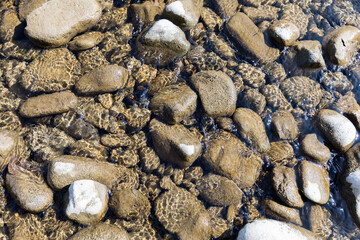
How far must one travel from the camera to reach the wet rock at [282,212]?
13.6 feet

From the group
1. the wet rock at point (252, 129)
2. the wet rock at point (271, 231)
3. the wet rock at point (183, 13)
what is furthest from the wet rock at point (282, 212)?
the wet rock at point (183, 13)

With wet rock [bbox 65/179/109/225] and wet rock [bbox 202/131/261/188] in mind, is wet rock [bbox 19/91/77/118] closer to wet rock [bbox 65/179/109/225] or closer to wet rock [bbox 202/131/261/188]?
wet rock [bbox 65/179/109/225]

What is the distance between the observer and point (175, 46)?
5.09 meters

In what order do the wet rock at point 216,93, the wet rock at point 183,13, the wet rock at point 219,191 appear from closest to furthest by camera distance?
the wet rock at point 219,191 → the wet rock at point 216,93 → the wet rock at point 183,13

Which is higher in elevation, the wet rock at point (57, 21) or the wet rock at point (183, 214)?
the wet rock at point (57, 21)

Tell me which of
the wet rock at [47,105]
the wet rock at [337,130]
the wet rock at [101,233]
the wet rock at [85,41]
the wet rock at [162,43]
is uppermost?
the wet rock at [162,43]

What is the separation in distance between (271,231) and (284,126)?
185 centimetres

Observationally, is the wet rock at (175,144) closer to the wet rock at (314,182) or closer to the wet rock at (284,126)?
the wet rock at (284,126)

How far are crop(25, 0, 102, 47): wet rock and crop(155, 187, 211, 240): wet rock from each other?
3195 mm

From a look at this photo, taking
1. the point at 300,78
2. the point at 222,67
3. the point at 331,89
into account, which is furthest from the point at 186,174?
the point at 331,89

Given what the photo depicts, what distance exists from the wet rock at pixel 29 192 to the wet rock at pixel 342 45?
561 cm

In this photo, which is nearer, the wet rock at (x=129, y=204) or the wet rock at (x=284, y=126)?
the wet rock at (x=129, y=204)

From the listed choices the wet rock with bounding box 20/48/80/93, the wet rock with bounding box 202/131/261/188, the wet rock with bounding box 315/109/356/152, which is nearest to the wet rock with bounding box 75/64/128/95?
the wet rock with bounding box 20/48/80/93

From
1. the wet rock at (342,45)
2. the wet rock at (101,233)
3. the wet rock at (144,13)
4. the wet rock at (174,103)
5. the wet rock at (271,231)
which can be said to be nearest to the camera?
the wet rock at (101,233)
